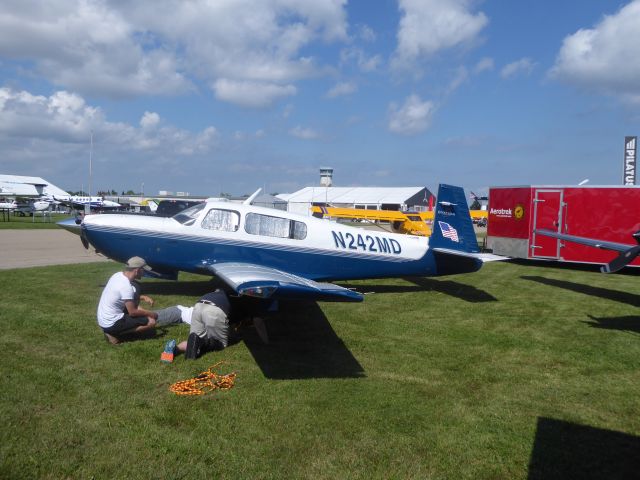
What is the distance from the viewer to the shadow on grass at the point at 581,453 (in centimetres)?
355

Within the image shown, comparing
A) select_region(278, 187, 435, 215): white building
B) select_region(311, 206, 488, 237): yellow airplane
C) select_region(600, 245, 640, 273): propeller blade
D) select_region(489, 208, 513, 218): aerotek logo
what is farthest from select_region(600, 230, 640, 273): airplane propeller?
select_region(278, 187, 435, 215): white building

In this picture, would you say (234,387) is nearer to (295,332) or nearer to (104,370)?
(104,370)

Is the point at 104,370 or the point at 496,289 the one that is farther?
the point at 496,289

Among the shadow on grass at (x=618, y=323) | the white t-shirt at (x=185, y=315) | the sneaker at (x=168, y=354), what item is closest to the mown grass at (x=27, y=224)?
the white t-shirt at (x=185, y=315)

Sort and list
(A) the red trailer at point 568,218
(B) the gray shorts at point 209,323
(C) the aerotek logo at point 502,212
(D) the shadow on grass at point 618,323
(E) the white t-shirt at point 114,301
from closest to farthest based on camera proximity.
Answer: (B) the gray shorts at point 209,323 → (E) the white t-shirt at point 114,301 → (D) the shadow on grass at point 618,323 → (A) the red trailer at point 568,218 → (C) the aerotek logo at point 502,212

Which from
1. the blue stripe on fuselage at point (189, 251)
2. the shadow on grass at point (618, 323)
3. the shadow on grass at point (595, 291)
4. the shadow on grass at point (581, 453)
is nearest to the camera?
the shadow on grass at point (581, 453)

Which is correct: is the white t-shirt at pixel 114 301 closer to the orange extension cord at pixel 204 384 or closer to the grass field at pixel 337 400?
the grass field at pixel 337 400

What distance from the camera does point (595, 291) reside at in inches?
445

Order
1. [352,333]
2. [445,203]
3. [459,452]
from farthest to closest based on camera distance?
[445,203]
[352,333]
[459,452]

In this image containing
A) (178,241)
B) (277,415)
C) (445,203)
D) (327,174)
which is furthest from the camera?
(327,174)

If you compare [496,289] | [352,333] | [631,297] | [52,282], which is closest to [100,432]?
[352,333]

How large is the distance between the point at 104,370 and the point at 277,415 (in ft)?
7.69

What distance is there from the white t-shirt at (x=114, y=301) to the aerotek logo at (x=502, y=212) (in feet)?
45.3

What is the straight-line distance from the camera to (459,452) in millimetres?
3814
